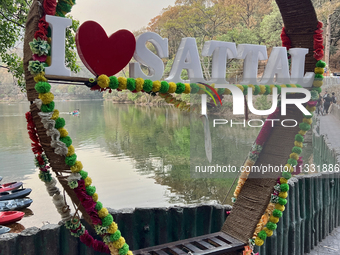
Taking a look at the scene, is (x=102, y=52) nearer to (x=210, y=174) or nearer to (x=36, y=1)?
(x=36, y=1)

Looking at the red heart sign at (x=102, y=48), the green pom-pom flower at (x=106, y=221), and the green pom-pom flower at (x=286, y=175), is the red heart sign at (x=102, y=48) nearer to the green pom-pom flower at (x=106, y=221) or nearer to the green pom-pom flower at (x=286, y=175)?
the green pom-pom flower at (x=106, y=221)

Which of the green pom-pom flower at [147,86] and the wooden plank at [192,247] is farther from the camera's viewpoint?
the wooden plank at [192,247]

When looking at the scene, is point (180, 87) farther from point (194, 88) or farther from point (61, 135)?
point (61, 135)

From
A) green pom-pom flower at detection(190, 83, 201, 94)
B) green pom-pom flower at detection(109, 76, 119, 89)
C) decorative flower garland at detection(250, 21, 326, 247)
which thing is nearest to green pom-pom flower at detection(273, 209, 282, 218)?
decorative flower garland at detection(250, 21, 326, 247)

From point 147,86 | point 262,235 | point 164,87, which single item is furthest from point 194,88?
point 262,235

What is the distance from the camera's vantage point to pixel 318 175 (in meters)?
5.31

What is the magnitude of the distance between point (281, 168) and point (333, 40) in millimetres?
32799

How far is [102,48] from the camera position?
2855 millimetres

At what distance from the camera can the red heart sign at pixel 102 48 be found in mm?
2738

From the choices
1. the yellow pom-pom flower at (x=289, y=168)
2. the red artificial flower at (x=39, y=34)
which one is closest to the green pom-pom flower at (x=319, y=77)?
the yellow pom-pom flower at (x=289, y=168)

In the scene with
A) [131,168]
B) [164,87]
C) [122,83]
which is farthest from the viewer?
[131,168]

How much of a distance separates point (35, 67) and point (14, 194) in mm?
9163

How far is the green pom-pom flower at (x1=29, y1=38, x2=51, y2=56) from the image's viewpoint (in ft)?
8.27

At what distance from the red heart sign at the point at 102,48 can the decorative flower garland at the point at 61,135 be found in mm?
280
